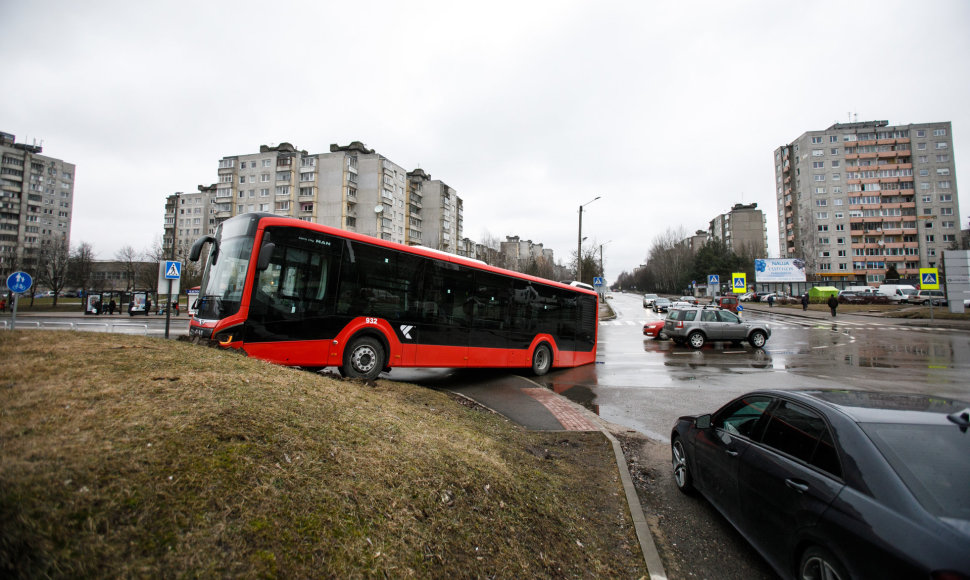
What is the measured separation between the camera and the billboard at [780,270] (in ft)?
205

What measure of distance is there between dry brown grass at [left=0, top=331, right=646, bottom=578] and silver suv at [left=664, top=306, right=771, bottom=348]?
15637 mm

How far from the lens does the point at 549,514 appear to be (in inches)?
135

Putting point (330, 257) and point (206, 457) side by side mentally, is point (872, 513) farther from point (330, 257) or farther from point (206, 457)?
point (330, 257)

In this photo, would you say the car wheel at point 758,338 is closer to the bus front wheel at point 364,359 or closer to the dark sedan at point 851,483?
the bus front wheel at point 364,359

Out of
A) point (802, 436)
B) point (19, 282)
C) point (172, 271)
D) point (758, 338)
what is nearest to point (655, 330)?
point (758, 338)

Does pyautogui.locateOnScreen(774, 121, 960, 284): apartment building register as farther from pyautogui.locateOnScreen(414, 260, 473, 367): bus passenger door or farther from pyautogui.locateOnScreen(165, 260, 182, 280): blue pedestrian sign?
pyautogui.locateOnScreen(165, 260, 182, 280): blue pedestrian sign

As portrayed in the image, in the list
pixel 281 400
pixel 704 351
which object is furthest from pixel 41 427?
pixel 704 351

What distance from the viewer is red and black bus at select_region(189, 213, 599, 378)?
7.04 metres

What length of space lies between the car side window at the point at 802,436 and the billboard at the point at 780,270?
7052cm

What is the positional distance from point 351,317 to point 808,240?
8858 cm

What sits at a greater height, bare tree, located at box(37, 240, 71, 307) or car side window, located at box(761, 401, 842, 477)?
bare tree, located at box(37, 240, 71, 307)

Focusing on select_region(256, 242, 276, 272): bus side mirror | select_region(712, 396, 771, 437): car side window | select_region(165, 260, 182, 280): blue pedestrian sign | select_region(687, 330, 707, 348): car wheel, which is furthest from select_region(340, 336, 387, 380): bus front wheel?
select_region(687, 330, 707, 348): car wheel

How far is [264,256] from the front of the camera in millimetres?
6980

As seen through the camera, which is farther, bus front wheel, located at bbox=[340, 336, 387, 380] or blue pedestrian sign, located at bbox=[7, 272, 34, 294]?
blue pedestrian sign, located at bbox=[7, 272, 34, 294]
